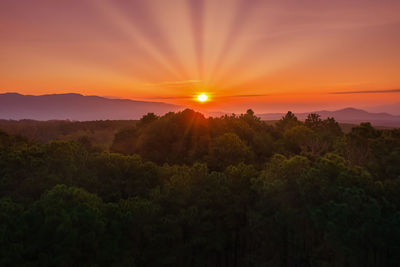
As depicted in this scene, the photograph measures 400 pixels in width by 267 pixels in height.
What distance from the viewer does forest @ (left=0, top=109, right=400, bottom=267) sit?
56.0 ft

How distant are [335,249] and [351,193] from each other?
12.3 feet

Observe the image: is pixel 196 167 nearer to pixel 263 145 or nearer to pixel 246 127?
pixel 263 145

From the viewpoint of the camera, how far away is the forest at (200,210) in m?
17.1

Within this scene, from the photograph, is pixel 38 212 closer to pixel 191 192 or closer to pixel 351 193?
pixel 191 192

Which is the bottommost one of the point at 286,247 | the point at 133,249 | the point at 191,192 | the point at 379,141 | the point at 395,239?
the point at 286,247

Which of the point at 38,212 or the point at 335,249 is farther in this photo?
the point at 335,249

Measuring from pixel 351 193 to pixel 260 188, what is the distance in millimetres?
6637

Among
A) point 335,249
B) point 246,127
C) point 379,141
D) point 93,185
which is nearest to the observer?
point 335,249

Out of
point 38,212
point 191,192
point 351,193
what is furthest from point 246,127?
point 38,212

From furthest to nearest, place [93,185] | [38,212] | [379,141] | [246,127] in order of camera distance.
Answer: [246,127]
[379,141]
[93,185]
[38,212]

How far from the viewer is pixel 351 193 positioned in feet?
61.6

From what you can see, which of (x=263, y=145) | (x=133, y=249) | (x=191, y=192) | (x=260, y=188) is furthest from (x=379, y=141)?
(x=133, y=249)

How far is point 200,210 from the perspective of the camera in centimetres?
2275

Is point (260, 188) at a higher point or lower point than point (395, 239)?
higher
